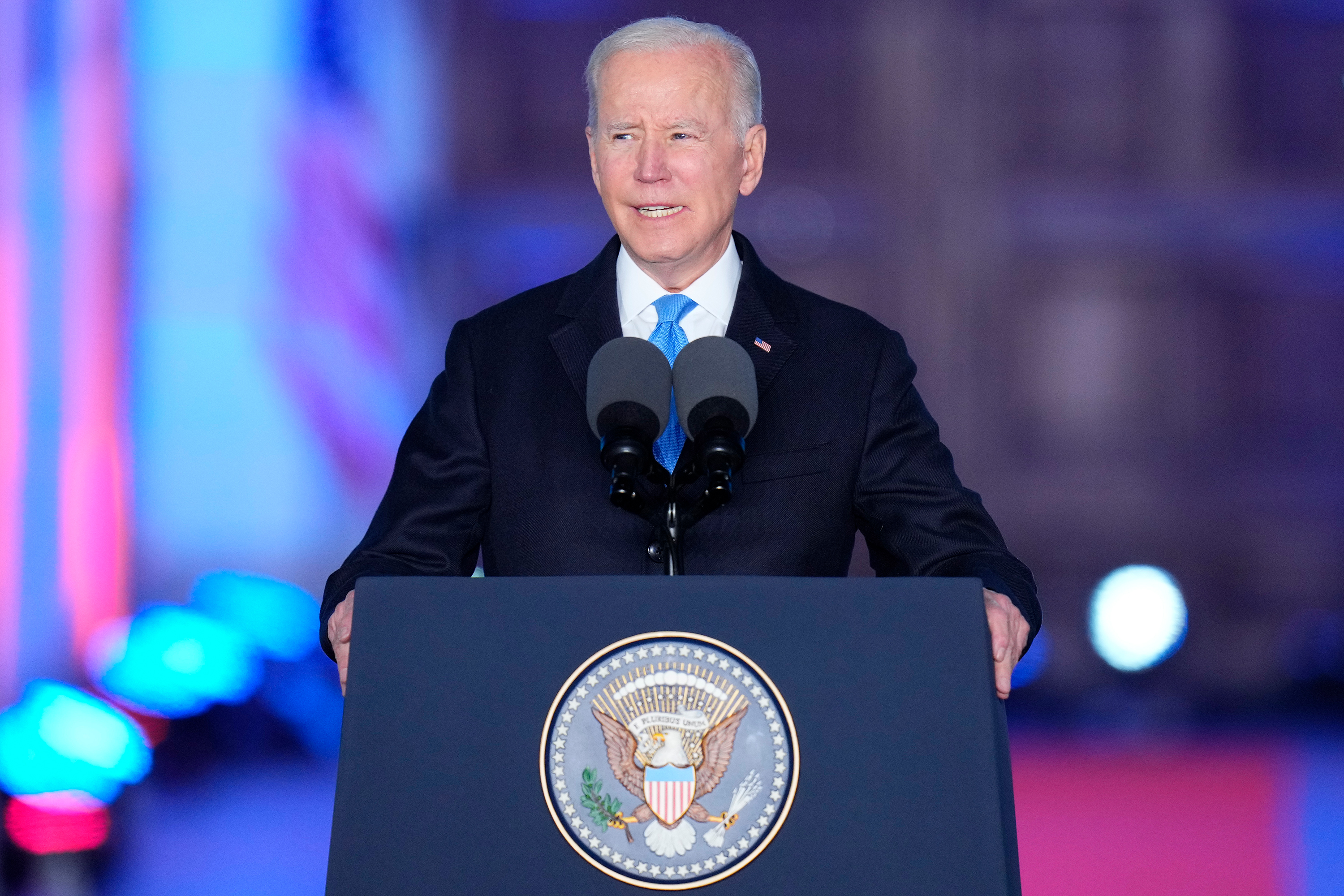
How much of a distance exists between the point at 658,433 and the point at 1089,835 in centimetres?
317

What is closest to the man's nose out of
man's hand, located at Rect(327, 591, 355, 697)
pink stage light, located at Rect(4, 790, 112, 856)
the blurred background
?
man's hand, located at Rect(327, 591, 355, 697)

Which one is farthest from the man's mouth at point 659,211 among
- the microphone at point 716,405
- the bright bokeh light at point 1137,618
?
the bright bokeh light at point 1137,618

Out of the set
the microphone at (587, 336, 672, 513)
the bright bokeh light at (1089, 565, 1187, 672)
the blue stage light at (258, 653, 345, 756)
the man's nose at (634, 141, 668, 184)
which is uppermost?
the bright bokeh light at (1089, 565, 1187, 672)

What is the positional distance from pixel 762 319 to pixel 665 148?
0.24 meters

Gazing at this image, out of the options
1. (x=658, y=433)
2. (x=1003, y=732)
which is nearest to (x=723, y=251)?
(x=658, y=433)

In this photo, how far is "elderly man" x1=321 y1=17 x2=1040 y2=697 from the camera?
1539 mm

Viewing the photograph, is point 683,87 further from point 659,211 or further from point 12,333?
point 12,333

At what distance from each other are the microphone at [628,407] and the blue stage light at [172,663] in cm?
426

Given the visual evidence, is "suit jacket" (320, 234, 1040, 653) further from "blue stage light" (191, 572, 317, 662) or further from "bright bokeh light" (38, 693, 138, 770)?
"blue stage light" (191, 572, 317, 662)

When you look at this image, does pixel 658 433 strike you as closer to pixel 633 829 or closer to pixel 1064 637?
pixel 633 829

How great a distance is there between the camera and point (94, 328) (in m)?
5.42

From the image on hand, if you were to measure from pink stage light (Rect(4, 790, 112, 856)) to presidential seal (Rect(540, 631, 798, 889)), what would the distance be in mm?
3305

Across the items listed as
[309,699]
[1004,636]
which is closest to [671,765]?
[1004,636]

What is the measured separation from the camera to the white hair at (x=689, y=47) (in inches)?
60.8
